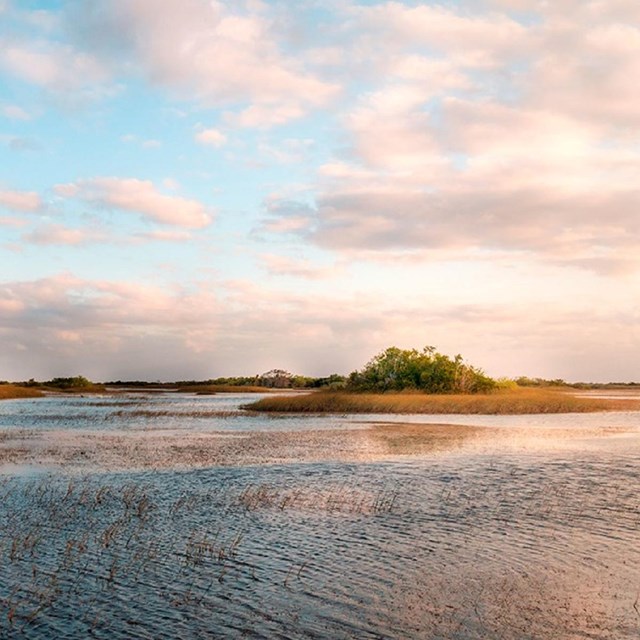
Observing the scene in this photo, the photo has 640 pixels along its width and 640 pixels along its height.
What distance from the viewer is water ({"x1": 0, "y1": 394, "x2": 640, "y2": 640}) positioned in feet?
40.2

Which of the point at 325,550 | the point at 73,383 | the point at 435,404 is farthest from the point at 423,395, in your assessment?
the point at 73,383

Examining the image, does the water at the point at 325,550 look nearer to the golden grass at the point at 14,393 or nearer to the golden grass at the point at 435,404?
the golden grass at the point at 435,404

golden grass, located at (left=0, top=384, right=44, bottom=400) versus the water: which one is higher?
golden grass, located at (left=0, top=384, right=44, bottom=400)

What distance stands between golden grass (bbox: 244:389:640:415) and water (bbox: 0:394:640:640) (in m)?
39.4

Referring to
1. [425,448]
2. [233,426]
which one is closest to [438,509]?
[425,448]

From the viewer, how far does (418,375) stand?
9394 cm

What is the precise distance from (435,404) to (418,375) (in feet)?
69.7

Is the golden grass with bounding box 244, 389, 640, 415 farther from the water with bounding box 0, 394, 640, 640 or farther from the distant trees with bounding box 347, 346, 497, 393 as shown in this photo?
the water with bounding box 0, 394, 640, 640

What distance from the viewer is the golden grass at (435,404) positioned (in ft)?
238

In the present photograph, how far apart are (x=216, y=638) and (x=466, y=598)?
15.5ft

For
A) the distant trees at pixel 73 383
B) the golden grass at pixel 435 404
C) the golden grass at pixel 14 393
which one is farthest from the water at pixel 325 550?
the distant trees at pixel 73 383

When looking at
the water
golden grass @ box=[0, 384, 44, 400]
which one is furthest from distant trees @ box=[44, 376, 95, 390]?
the water

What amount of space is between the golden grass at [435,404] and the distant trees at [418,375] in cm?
1000

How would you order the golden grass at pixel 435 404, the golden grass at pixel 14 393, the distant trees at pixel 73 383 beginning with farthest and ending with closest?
the distant trees at pixel 73 383 < the golden grass at pixel 14 393 < the golden grass at pixel 435 404
